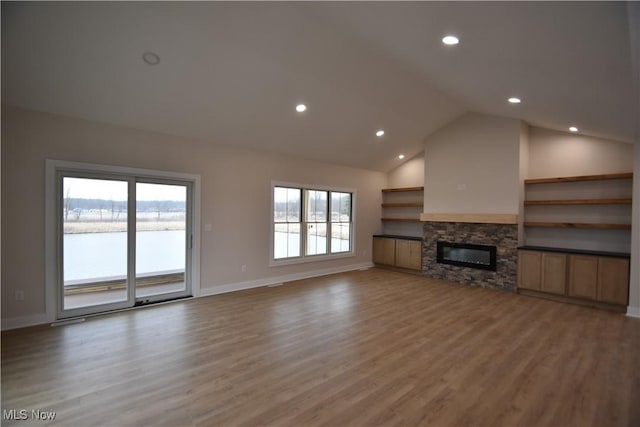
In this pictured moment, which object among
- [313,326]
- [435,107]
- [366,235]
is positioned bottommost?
[313,326]

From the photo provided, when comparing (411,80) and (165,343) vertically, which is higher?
(411,80)

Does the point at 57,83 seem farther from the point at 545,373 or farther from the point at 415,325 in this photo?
the point at 545,373

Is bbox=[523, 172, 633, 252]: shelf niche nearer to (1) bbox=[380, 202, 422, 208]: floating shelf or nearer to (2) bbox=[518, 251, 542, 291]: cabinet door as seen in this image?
(2) bbox=[518, 251, 542, 291]: cabinet door

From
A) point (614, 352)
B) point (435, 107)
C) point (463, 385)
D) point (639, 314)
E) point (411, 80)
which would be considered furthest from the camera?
point (435, 107)

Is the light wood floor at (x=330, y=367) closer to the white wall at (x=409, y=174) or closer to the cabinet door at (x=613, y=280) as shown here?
the cabinet door at (x=613, y=280)

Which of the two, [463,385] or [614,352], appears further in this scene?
[614,352]

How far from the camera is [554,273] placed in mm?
5395

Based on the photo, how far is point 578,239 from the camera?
565 cm

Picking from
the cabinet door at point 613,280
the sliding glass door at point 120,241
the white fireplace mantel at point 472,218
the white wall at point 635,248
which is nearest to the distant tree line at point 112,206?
the sliding glass door at point 120,241

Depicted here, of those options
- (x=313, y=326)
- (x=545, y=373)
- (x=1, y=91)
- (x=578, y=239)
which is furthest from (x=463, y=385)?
(x=1, y=91)

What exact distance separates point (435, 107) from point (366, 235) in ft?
11.6

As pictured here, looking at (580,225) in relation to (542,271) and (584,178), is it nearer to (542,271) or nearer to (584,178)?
(584,178)

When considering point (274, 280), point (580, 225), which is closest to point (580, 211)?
point (580, 225)

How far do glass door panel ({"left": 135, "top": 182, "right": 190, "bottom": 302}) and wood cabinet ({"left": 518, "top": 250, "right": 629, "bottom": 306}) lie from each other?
5.96m
